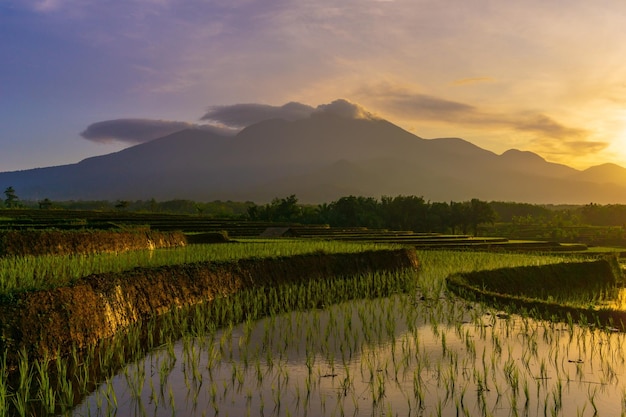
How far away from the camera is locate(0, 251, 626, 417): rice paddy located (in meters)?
9.72

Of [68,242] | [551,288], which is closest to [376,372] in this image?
[551,288]

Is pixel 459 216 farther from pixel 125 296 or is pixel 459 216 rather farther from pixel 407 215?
pixel 125 296

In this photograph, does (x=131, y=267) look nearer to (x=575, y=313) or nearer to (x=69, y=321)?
(x=69, y=321)

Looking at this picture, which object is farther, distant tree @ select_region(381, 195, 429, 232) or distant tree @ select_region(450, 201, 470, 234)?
distant tree @ select_region(381, 195, 429, 232)

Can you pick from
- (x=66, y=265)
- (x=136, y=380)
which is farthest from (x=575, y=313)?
(x=66, y=265)

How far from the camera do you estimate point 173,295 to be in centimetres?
1945

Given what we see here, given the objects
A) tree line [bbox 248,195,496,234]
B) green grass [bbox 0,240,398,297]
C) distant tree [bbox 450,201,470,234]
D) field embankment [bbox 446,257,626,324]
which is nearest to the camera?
green grass [bbox 0,240,398,297]

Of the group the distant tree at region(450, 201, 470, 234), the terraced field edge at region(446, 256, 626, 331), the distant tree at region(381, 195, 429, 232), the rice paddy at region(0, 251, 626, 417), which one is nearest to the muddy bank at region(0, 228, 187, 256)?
the rice paddy at region(0, 251, 626, 417)

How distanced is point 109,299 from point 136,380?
5.61 meters

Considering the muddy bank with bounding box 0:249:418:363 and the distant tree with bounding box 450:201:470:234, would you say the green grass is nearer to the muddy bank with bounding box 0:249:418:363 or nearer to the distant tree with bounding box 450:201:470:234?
the muddy bank with bounding box 0:249:418:363

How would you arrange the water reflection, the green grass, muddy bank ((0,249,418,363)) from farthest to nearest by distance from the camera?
the green grass → muddy bank ((0,249,418,363)) → the water reflection

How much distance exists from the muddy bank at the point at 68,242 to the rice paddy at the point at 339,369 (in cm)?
1306

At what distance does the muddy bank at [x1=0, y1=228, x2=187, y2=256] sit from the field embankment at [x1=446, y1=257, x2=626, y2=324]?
18103mm

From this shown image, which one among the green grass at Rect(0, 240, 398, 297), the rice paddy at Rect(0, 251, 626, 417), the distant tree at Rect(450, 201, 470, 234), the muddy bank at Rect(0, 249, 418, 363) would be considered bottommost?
the rice paddy at Rect(0, 251, 626, 417)
